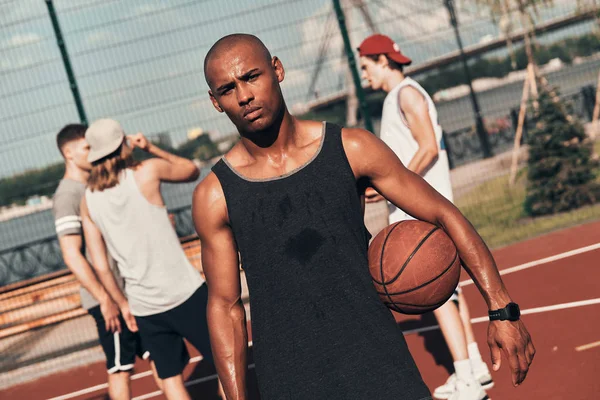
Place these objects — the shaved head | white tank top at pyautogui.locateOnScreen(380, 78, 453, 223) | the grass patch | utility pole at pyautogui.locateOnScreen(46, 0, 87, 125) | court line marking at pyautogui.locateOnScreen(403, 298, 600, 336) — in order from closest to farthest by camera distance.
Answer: the shaved head < white tank top at pyautogui.locateOnScreen(380, 78, 453, 223) < court line marking at pyautogui.locateOnScreen(403, 298, 600, 336) < utility pole at pyautogui.locateOnScreen(46, 0, 87, 125) < the grass patch

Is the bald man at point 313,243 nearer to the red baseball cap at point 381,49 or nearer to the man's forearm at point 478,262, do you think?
the man's forearm at point 478,262

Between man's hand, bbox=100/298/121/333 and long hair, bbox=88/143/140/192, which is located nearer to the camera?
long hair, bbox=88/143/140/192

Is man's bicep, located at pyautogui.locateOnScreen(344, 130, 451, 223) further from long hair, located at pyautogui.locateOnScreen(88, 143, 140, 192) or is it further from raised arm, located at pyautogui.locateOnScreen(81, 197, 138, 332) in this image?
raised arm, located at pyautogui.locateOnScreen(81, 197, 138, 332)

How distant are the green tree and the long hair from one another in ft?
20.8

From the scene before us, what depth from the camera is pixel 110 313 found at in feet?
16.2

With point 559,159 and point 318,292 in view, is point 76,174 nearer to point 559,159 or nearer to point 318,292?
point 318,292

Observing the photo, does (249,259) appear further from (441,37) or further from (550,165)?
(550,165)

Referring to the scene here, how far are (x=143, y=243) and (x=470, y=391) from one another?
2144mm

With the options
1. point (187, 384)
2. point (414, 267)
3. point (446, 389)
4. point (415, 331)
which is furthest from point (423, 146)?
point (187, 384)

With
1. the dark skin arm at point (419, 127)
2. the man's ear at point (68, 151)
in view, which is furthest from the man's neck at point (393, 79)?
the man's ear at point (68, 151)

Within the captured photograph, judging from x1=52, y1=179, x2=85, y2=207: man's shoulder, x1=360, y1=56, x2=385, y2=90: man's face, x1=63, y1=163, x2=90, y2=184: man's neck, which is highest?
x1=360, y1=56, x2=385, y2=90: man's face

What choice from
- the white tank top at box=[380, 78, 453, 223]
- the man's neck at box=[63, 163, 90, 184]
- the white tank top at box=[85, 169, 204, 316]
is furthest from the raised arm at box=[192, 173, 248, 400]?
the man's neck at box=[63, 163, 90, 184]

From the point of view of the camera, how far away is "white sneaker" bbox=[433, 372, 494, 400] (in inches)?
193

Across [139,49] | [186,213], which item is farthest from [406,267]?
[186,213]
